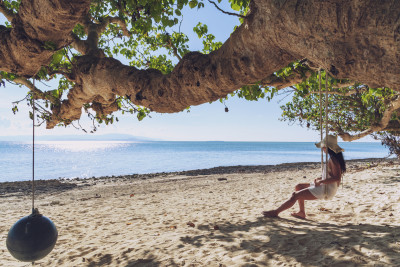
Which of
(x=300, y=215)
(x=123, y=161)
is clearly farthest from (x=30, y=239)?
(x=123, y=161)

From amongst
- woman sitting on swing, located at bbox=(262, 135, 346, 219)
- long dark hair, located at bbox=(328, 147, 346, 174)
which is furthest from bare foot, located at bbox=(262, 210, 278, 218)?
long dark hair, located at bbox=(328, 147, 346, 174)

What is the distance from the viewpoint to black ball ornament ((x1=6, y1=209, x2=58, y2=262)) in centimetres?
274

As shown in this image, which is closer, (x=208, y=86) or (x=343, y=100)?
(x=208, y=86)

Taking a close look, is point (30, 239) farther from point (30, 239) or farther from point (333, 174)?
point (333, 174)

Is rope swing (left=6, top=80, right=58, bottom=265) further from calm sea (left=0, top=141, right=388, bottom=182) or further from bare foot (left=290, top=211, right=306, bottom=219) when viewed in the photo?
calm sea (left=0, top=141, right=388, bottom=182)

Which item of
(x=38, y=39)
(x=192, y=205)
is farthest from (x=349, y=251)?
(x=38, y=39)

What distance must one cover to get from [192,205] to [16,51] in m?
5.66

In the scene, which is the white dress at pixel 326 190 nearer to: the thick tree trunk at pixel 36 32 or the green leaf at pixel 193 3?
the green leaf at pixel 193 3

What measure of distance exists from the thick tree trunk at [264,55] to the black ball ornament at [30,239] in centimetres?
266

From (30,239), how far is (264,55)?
3486 mm

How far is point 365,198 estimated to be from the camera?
6395mm

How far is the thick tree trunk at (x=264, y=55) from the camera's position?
213 centimetres

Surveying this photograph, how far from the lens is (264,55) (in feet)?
10.6

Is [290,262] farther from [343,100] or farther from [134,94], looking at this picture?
[343,100]
